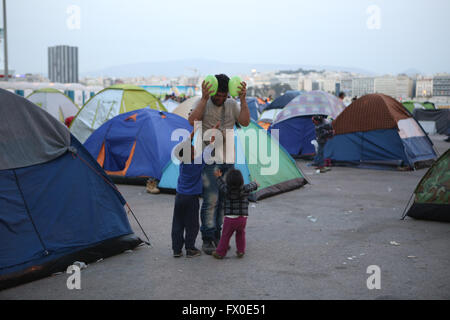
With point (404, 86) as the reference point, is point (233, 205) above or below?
below

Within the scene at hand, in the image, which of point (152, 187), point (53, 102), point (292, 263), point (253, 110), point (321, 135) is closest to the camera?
point (292, 263)

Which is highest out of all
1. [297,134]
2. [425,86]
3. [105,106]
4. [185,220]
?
[425,86]

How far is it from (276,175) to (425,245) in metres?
3.98

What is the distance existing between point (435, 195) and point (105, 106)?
1002cm

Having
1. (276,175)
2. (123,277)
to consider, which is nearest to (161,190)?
(276,175)

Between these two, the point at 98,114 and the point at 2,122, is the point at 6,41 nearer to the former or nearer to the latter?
the point at 98,114

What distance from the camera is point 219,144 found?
18.0 ft

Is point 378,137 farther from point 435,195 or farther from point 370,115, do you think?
point 435,195

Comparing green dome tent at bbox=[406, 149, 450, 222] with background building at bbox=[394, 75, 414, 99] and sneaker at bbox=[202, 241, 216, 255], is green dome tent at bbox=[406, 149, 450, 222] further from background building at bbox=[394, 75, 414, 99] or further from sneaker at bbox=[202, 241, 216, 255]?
background building at bbox=[394, 75, 414, 99]

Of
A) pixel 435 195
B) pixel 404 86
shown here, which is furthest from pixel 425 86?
pixel 435 195

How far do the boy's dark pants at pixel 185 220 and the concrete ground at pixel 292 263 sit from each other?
0.67 ft

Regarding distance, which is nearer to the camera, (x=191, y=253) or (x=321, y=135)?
(x=191, y=253)

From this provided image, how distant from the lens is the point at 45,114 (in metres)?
5.32

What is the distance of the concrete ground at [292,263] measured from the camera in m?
4.34
